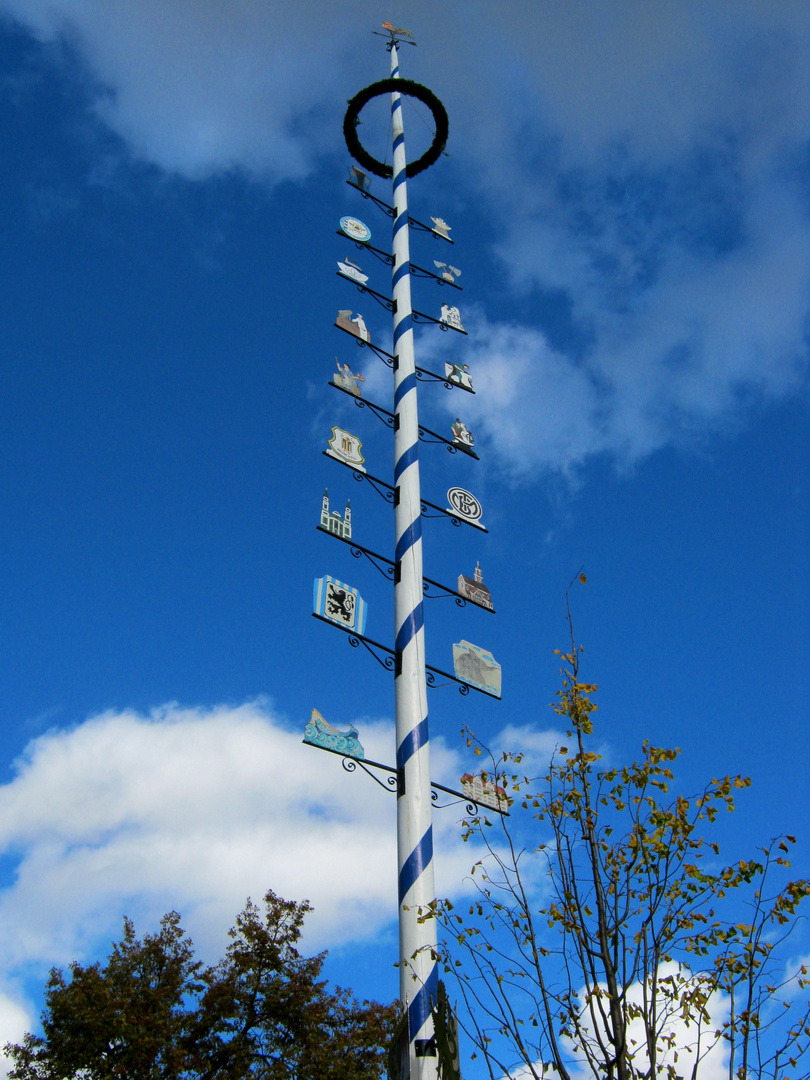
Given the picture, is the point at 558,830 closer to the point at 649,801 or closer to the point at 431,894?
the point at 649,801

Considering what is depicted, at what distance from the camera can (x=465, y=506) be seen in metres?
8.73

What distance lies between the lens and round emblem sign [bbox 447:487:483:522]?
8.59 m

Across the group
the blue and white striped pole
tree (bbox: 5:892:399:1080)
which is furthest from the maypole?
tree (bbox: 5:892:399:1080)

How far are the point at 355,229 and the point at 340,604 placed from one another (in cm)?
582

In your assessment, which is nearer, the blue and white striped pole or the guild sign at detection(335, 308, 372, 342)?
the blue and white striped pole

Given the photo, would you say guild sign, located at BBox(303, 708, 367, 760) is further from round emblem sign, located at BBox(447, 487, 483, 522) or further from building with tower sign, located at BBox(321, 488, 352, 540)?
round emblem sign, located at BBox(447, 487, 483, 522)

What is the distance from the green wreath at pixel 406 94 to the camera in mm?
12219

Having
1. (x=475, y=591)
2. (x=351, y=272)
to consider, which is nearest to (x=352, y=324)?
(x=351, y=272)

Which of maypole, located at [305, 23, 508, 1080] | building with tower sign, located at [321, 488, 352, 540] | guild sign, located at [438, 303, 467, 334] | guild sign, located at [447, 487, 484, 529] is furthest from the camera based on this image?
guild sign, located at [438, 303, 467, 334]

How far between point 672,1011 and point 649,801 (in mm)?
934

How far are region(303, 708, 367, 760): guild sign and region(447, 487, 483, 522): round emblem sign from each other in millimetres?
2853

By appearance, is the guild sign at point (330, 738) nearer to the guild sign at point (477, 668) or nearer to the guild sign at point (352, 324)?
the guild sign at point (477, 668)

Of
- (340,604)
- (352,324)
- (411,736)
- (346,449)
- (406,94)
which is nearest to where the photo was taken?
(411,736)

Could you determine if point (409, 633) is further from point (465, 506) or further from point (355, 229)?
point (355, 229)
